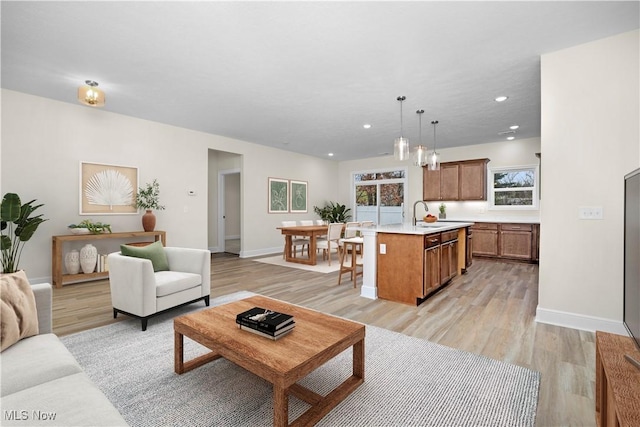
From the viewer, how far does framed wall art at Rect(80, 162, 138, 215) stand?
4598 millimetres

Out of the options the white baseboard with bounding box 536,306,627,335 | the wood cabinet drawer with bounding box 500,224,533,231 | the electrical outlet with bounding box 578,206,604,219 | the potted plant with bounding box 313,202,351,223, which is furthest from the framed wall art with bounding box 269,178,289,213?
the electrical outlet with bounding box 578,206,604,219

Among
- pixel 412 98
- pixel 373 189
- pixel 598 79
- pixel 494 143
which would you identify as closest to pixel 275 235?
pixel 373 189

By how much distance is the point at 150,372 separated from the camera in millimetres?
2021

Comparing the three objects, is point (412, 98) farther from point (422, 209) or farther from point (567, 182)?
point (422, 209)

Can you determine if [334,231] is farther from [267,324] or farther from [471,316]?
[267,324]

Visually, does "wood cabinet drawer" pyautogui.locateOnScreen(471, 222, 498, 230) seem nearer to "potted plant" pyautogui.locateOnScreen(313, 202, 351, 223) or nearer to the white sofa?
"potted plant" pyautogui.locateOnScreen(313, 202, 351, 223)

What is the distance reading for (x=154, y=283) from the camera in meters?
2.75

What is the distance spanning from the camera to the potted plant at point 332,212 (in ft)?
29.4

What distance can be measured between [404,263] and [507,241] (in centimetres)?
408

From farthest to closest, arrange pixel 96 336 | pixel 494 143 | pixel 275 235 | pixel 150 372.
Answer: pixel 275 235
pixel 494 143
pixel 96 336
pixel 150 372

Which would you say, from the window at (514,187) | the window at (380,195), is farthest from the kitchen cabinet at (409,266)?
the window at (380,195)

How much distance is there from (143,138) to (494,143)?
24.1ft

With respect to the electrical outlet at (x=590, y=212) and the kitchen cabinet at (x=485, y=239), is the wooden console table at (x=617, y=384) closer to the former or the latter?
the electrical outlet at (x=590, y=212)

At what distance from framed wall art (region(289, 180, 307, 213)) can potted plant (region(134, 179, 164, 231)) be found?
3552 millimetres
